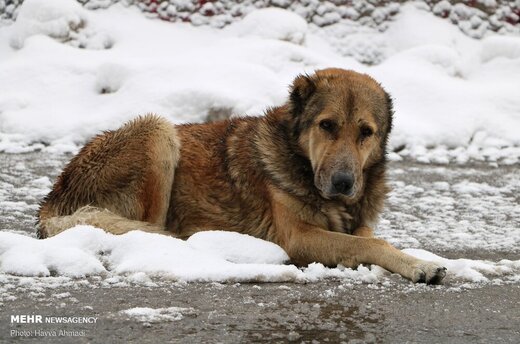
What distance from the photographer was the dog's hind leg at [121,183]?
5.68 meters

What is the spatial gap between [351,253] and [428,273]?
59 cm

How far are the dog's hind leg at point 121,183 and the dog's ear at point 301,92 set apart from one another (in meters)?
1.04

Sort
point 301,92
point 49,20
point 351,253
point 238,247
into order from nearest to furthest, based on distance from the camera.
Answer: point 351,253 < point 238,247 < point 301,92 < point 49,20

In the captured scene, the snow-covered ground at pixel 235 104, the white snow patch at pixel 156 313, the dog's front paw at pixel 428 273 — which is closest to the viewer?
the white snow patch at pixel 156 313

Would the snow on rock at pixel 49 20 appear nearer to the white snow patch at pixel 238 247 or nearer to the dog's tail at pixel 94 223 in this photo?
the dog's tail at pixel 94 223

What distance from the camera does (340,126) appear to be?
17.0 ft

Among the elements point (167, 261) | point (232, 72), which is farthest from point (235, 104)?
point (167, 261)

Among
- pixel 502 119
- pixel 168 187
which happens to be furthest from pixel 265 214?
pixel 502 119

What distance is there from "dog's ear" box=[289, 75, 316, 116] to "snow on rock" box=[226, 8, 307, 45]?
8101 millimetres

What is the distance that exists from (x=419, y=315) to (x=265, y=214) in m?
1.87

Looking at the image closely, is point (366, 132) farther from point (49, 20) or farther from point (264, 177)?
point (49, 20)

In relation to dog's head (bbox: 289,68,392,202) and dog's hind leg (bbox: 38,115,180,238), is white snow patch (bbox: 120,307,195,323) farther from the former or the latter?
dog's hind leg (bbox: 38,115,180,238)

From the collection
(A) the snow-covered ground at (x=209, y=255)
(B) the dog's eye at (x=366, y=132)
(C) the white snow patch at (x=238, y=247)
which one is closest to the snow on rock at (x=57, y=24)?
(A) the snow-covered ground at (x=209, y=255)

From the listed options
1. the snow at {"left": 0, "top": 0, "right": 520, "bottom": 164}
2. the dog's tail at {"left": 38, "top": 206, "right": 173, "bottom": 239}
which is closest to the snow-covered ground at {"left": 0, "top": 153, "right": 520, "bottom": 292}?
the dog's tail at {"left": 38, "top": 206, "right": 173, "bottom": 239}
